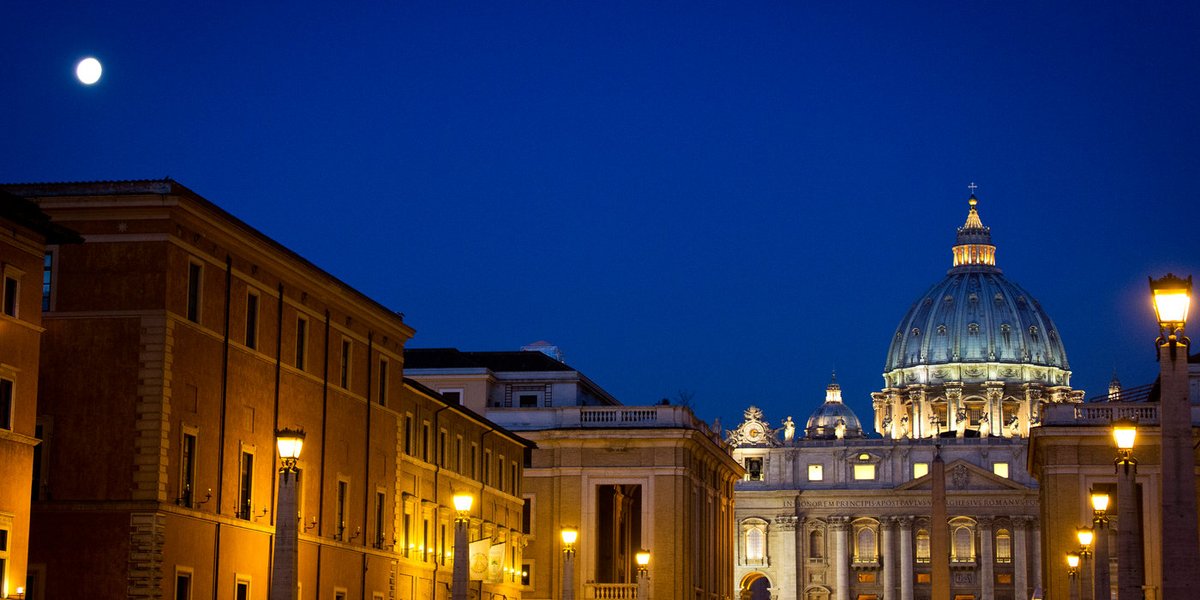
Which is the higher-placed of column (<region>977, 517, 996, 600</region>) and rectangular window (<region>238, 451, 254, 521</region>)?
column (<region>977, 517, 996, 600</region>)

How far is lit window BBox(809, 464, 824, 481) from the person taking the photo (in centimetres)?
19638

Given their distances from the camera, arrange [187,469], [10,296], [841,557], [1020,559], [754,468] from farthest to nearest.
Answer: [754,468]
[841,557]
[1020,559]
[187,469]
[10,296]

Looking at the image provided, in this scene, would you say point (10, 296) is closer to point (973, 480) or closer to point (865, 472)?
point (973, 480)

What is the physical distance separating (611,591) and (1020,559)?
338ft

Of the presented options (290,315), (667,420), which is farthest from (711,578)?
(290,315)

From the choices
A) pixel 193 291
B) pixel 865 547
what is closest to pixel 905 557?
pixel 865 547

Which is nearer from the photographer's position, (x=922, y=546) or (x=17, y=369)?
(x=17, y=369)

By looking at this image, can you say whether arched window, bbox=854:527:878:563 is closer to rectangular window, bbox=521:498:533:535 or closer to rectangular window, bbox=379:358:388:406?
rectangular window, bbox=521:498:533:535

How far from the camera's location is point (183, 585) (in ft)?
137

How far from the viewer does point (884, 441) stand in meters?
197

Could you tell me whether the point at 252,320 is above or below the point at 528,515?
above

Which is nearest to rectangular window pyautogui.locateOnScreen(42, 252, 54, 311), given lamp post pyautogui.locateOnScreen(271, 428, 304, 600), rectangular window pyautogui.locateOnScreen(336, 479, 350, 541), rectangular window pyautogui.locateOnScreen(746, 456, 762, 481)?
lamp post pyautogui.locateOnScreen(271, 428, 304, 600)

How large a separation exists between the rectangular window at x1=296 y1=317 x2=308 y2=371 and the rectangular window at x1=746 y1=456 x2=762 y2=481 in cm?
14892

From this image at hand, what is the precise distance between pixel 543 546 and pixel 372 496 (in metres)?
40.2
